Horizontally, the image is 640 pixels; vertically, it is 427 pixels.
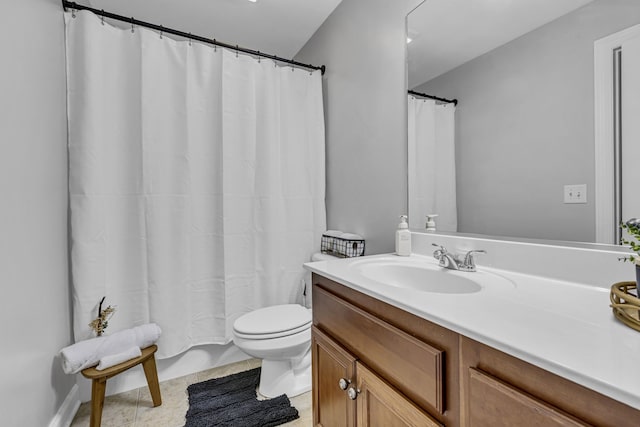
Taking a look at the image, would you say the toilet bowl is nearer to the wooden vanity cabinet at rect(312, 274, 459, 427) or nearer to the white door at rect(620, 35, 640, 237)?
the wooden vanity cabinet at rect(312, 274, 459, 427)

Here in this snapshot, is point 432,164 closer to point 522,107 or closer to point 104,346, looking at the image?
point 522,107

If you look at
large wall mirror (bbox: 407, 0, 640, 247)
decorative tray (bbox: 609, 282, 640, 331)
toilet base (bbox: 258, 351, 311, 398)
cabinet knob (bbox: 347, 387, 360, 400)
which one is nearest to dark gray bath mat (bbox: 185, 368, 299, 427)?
toilet base (bbox: 258, 351, 311, 398)

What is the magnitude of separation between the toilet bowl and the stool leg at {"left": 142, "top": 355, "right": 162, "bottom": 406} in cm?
44

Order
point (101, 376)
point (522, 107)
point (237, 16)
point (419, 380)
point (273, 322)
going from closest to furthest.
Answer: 1. point (419, 380)
2. point (522, 107)
3. point (101, 376)
4. point (273, 322)
5. point (237, 16)

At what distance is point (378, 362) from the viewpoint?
0.84 metres

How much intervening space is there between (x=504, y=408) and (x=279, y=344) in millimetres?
1125

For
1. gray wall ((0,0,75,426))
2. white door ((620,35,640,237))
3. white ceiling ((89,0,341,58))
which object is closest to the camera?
white door ((620,35,640,237))

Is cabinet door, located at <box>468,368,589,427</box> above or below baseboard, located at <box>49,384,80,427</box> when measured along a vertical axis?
above

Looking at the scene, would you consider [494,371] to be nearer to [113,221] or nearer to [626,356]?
[626,356]

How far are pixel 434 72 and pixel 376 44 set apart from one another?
0.49m

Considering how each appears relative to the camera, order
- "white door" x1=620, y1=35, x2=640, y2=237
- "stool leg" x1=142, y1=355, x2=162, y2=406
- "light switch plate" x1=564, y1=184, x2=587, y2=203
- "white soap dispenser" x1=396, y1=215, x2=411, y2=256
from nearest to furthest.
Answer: "white door" x1=620, y1=35, x2=640, y2=237 → "light switch plate" x1=564, y1=184, x2=587, y2=203 → "white soap dispenser" x1=396, y1=215, x2=411, y2=256 → "stool leg" x1=142, y1=355, x2=162, y2=406

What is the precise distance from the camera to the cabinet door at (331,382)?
0.96 metres

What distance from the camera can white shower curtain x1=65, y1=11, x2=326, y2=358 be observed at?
152 cm

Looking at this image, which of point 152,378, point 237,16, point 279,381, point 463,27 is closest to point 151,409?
point 152,378
